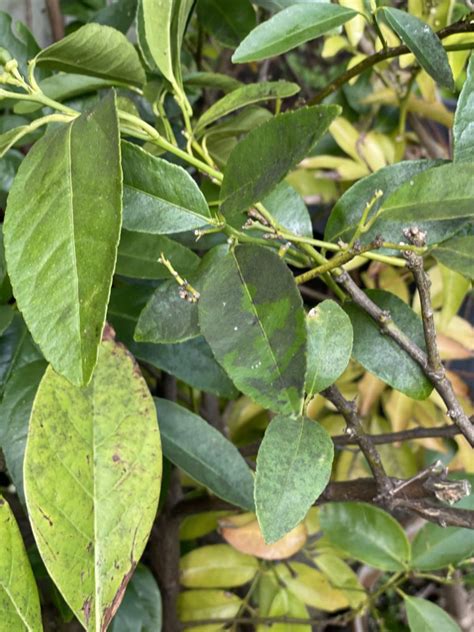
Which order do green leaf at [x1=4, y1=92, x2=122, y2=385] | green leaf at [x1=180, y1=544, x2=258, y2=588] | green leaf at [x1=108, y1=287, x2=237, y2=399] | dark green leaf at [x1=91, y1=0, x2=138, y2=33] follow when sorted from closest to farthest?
1. green leaf at [x1=4, y1=92, x2=122, y2=385]
2. green leaf at [x1=108, y1=287, x2=237, y2=399]
3. dark green leaf at [x1=91, y1=0, x2=138, y2=33]
4. green leaf at [x1=180, y1=544, x2=258, y2=588]

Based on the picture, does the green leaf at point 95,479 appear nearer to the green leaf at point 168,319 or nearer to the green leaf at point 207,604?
the green leaf at point 168,319

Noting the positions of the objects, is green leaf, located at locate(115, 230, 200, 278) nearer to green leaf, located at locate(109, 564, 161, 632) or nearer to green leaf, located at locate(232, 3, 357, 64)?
green leaf, located at locate(232, 3, 357, 64)

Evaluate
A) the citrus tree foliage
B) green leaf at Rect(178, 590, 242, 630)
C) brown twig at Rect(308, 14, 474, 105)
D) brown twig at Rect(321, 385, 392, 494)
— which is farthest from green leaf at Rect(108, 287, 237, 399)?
green leaf at Rect(178, 590, 242, 630)

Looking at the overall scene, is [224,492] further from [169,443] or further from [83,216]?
[83,216]

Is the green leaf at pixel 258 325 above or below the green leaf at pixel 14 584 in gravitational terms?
above

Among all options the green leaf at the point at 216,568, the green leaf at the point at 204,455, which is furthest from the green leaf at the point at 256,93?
the green leaf at the point at 216,568

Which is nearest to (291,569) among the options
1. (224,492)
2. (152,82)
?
(224,492)

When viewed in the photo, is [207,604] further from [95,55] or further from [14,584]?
[95,55]
